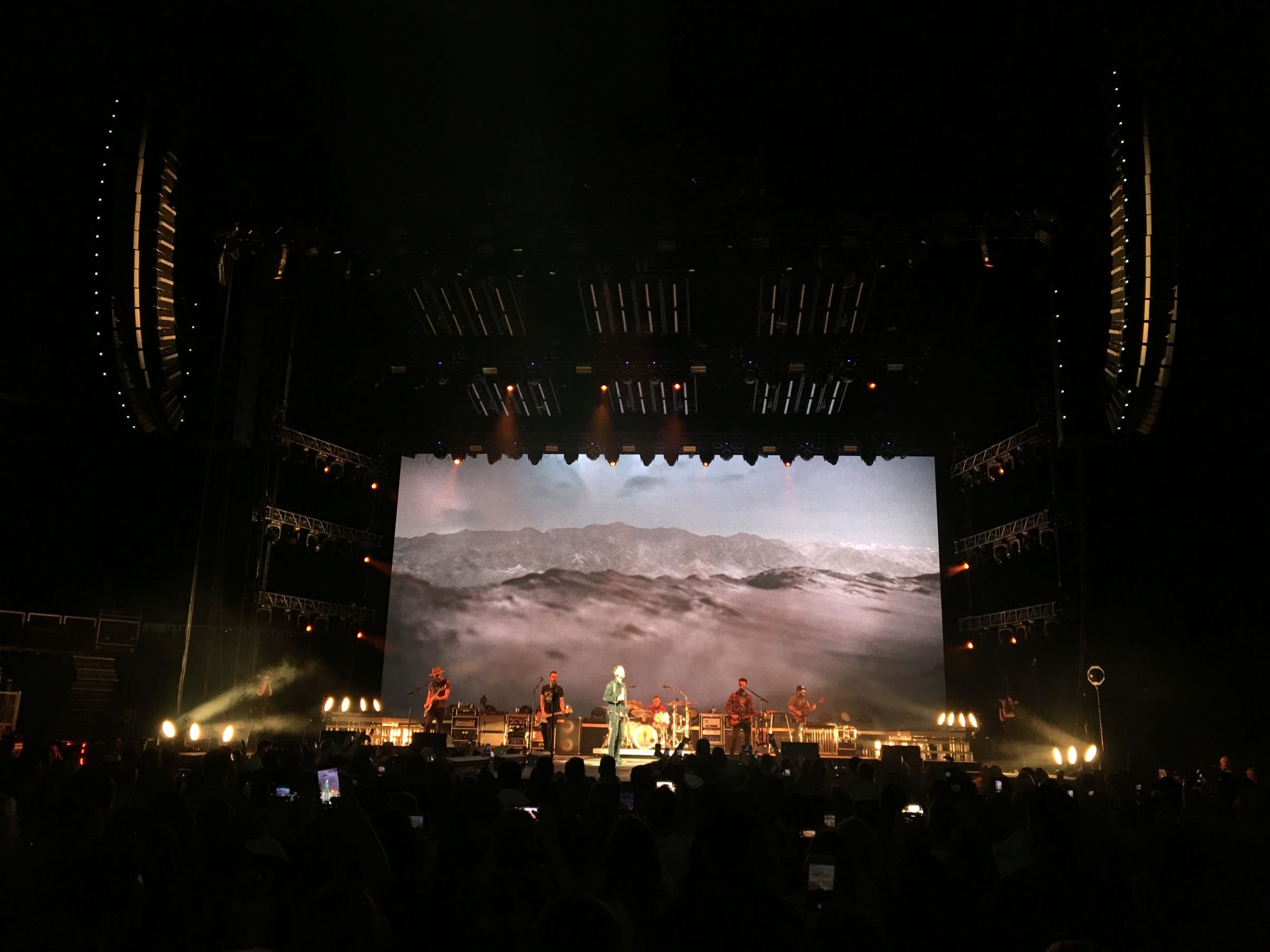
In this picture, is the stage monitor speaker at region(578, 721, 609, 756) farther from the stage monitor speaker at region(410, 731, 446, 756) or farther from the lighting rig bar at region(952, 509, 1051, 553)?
the lighting rig bar at region(952, 509, 1051, 553)

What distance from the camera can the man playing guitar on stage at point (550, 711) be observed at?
669 inches

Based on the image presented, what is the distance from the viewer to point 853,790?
6785 millimetres

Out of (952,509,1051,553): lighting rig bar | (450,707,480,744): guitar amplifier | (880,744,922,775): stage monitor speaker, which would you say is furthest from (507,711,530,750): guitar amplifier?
(952,509,1051,553): lighting rig bar

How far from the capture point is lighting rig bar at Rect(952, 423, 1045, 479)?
15.9m

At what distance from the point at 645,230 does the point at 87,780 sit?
33.3 ft

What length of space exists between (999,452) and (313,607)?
13883mm

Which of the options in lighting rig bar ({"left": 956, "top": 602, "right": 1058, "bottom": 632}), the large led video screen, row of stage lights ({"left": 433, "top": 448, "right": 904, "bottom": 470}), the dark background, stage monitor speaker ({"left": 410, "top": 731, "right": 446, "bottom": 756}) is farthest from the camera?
the large led video screen

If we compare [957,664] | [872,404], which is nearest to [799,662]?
[957,664]

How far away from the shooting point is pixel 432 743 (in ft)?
42.1

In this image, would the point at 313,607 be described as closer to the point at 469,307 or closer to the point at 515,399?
the point at 515,399

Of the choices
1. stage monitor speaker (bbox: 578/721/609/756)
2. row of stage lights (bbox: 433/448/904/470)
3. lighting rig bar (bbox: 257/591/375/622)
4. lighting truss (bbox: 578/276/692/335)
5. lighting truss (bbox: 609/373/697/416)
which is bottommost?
stage monitor speaker (bbox: 578/721/609/756)

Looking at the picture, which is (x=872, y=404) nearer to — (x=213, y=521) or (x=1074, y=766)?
(x=1074, y=766)

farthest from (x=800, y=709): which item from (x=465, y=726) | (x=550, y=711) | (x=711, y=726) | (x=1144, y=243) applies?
(x=1144, y=243)

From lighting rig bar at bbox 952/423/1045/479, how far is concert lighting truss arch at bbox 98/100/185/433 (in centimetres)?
1358
